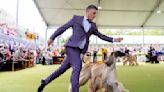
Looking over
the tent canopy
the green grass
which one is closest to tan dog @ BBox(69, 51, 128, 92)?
the green grass

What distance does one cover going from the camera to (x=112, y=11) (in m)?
23.1

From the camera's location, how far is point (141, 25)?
26.5 m

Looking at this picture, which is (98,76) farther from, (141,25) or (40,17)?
(141,25)

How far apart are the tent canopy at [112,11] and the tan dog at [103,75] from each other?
17467 millimetres

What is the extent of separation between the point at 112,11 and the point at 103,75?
19.4m

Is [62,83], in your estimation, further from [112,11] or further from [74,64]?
[112,11]

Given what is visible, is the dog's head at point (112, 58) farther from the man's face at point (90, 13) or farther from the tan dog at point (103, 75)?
the man's face at point (90, 13)

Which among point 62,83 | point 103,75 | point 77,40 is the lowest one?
point 62,83

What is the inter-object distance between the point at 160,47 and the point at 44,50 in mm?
12479

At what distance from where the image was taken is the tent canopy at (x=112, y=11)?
71.3 feet

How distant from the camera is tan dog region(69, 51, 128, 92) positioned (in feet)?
13.1

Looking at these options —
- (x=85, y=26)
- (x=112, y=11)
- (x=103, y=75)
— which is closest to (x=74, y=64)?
(x=85, y=26)

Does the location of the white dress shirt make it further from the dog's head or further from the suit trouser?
the dog's head

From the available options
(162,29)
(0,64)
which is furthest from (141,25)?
(0,64)
